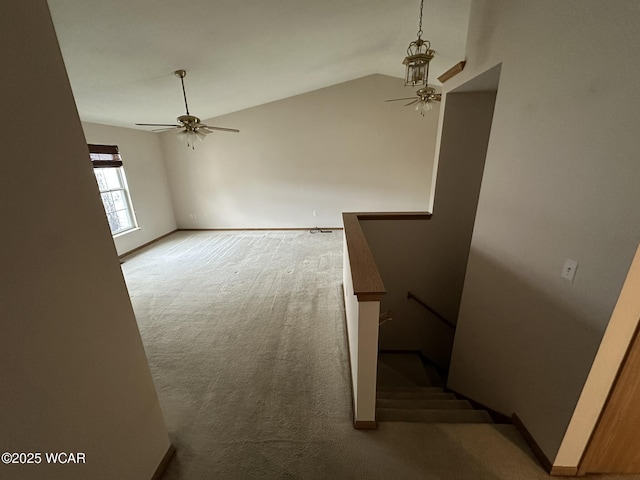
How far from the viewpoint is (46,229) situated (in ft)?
2.56

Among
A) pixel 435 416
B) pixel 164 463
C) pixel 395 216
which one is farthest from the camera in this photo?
pixel 395 216

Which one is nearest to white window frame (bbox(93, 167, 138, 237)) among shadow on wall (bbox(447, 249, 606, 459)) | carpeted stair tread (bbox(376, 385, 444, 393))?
carpeted stair tread (bbox(376, 385, 444, 393))

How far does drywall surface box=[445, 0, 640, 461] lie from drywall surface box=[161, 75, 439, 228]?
325cm

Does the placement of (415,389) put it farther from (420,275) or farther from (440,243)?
(440,243)

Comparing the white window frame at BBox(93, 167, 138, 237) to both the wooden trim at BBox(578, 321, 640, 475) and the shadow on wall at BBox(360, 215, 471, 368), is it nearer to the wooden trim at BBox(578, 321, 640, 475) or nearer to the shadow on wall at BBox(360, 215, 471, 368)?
the shadow on wall at BBox(360, 215, 471, 368)

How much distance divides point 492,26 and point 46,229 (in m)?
2.68

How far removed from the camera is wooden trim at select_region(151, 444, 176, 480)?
130cm

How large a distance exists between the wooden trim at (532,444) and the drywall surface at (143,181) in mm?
5461

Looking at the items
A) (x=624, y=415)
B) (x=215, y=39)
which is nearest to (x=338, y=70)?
(x=215, y=39)

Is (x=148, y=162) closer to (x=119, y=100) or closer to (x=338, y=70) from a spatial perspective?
(x=119, y=100)

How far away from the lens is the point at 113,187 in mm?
4621

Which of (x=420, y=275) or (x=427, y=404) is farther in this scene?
(x=420, y=275)

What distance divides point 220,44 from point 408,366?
4.22m

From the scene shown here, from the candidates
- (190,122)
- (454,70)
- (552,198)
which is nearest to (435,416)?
(552,198)
